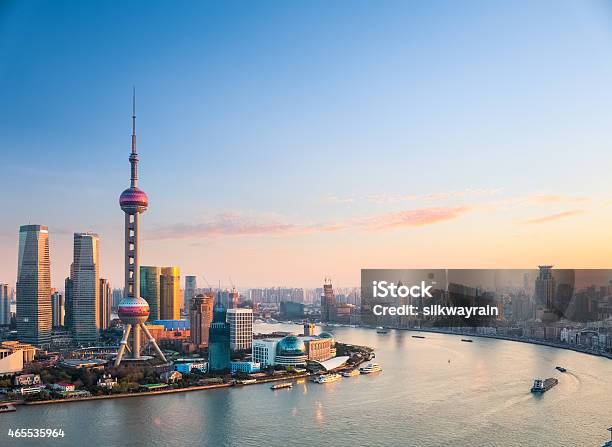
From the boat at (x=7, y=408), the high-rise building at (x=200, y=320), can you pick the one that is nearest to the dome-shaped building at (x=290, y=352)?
the high-rise building at (x=200, y=320)

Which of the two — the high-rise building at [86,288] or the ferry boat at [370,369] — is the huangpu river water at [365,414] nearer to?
the ferry boat at [370,369]

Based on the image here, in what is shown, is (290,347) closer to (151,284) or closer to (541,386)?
(541,386)

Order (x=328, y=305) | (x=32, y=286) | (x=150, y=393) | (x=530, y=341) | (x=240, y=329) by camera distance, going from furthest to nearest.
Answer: (x=328, y=305), (x=530, y=341), (x=32, y=286), (x=240, y=329), (x=150, y=393)

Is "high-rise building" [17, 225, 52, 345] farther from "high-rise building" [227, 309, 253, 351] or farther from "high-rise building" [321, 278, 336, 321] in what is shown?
"high-rise building" [321, 278, 336, 321]

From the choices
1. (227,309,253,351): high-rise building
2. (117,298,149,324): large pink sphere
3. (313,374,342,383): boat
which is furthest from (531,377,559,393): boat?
(117,298,149,324): large pink sphere

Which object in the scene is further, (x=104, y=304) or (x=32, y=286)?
(x=104, y=304)

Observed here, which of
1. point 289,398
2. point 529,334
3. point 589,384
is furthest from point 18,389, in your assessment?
point 529,334

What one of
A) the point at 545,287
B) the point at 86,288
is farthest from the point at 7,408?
the point at 545,287
